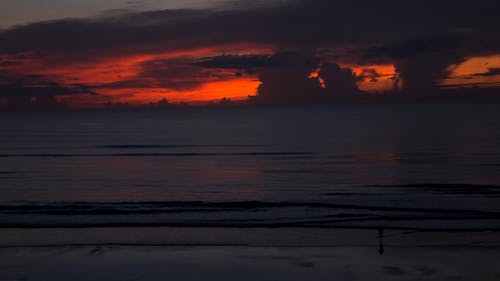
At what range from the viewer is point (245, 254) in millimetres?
12273

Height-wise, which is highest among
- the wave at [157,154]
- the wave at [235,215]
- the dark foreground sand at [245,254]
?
the wave at [157,154]

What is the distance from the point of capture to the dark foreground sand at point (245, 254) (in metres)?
10.7

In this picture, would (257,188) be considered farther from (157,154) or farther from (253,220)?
(157,154)

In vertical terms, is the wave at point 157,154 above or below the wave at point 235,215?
above

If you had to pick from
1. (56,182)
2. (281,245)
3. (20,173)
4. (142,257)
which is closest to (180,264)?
(142,257)

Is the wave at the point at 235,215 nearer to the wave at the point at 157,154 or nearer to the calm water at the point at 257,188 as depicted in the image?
the calm water at the point at 257,188

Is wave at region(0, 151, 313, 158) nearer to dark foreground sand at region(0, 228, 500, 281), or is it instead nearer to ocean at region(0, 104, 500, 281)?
ocean at region(0, 104, 500, 281)

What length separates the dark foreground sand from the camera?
1067cm

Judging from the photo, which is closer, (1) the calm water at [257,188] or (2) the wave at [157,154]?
(1) the calm water at [257,188]

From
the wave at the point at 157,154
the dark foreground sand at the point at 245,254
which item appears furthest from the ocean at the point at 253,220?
the wave at the point at 157,154

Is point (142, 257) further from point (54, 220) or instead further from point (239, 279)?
point (54, 220)

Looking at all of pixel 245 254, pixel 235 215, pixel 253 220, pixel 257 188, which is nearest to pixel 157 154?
pixel 257 188

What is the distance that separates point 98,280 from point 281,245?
4585 millimetres

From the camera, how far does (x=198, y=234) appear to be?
1484cm
